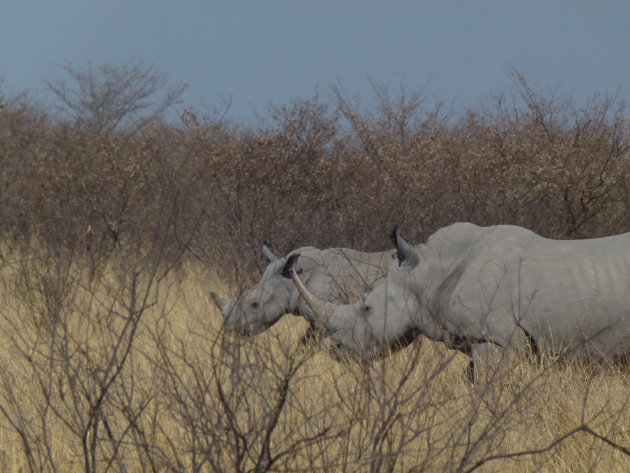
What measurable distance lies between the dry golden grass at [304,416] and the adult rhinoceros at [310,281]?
4.77 feet

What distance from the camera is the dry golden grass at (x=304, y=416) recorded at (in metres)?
3.34

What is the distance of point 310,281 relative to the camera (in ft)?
24.6

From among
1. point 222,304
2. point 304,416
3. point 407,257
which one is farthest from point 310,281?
point 304,416

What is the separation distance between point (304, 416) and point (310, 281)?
4284 millimetres

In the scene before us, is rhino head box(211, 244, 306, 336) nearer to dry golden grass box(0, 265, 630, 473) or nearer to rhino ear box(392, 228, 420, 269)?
rhino ear box(392, 228, 420, 269)

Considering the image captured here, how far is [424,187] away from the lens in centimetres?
991

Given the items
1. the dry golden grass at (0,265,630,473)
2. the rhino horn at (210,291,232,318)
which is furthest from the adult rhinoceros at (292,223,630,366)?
the rhino horn at (210,291,232,318)

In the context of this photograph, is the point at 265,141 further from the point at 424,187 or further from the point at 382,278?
the point at 382,278

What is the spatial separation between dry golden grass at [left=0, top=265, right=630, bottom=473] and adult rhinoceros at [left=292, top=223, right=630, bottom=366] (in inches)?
9.1

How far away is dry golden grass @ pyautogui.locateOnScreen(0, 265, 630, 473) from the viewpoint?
3342mm

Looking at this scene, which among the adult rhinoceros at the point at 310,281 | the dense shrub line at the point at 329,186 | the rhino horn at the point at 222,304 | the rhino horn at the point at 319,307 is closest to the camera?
the rhino horn at the point at 319,307

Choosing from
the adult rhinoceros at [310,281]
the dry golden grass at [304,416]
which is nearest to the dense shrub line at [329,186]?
the adult rhinoceros at [310,281]

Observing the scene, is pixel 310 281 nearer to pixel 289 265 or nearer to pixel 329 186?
pixel 289 265

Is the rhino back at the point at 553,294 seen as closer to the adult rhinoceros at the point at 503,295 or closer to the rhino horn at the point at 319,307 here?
the adult rhinoceros at the point at 503,295
